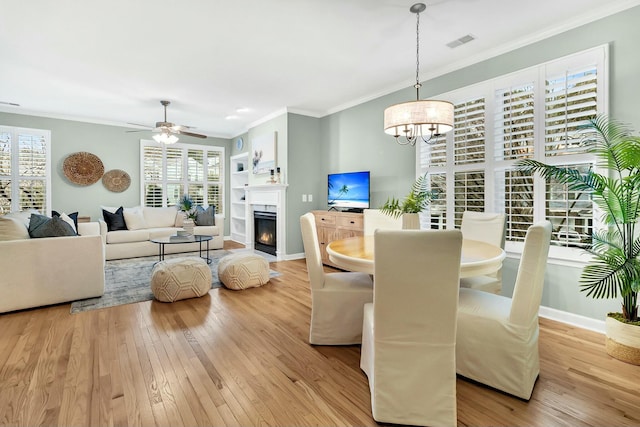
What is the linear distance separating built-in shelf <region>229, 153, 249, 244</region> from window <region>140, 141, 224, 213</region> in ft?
0.87

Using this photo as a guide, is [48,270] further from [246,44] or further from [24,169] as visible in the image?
[24,169]

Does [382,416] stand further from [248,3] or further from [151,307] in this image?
[248,3]

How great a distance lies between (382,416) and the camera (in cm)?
154

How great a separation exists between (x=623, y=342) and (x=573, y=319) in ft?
2.03

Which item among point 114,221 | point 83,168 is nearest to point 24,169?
point 83,168

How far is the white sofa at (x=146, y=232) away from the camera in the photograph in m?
5.43

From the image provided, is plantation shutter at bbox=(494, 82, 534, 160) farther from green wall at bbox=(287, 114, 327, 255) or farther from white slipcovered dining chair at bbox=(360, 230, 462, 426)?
green wall at bbox=(287, 114, 327, 255)

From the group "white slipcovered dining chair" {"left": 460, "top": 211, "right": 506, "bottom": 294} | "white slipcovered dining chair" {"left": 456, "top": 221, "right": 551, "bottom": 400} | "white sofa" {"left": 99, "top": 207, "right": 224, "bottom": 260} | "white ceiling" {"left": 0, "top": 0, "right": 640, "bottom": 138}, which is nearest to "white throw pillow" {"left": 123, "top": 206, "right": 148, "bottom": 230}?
"white sofa" {"left": 99, "top": 207, "right": 224, "bottom": 260}

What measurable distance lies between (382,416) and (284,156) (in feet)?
15.0

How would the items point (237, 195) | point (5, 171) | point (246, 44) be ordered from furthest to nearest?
1. point (237, 195)
2. point (5, 171)
3. point (246, 44)

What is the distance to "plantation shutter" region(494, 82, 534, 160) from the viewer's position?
9.95ft

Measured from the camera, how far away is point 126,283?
4004 mm

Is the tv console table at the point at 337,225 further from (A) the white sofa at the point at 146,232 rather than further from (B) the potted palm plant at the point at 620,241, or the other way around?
(A) the white sofa at the point at 146,232

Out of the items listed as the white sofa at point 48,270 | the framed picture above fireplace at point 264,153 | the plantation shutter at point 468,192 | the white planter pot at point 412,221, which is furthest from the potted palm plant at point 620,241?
the white sofa at point 48,270
